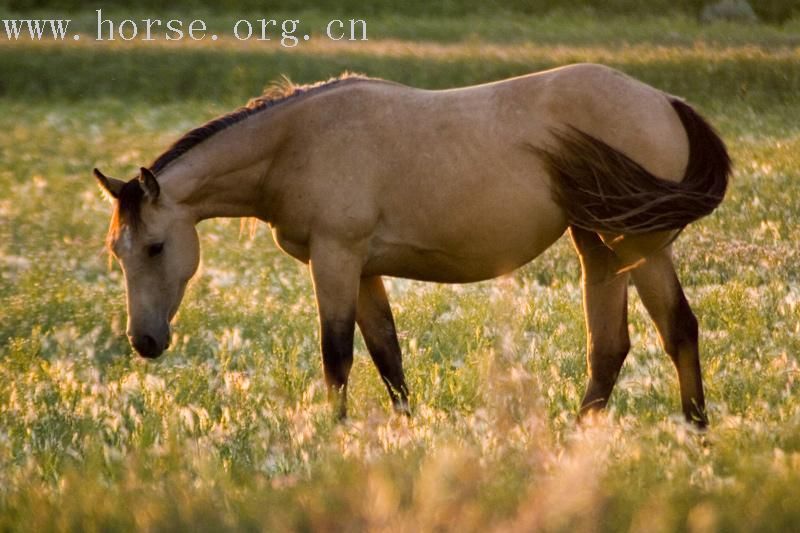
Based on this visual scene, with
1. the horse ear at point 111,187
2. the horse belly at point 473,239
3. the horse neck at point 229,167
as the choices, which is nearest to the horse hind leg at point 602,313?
the horse belly at point 473,239

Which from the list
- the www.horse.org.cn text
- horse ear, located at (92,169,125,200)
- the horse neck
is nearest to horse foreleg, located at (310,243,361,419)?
the horse neck

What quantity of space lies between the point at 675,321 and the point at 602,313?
58 cm

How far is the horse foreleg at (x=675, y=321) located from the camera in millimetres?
8016

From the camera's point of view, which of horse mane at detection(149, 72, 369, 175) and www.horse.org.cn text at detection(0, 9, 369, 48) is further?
www.horse.org.cn text at detection(0, 9, 369, 48)

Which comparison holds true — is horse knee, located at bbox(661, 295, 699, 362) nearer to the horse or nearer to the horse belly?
the horse

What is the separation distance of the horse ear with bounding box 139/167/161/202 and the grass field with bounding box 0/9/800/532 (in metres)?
1.24

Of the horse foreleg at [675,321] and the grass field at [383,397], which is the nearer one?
the grass field at [383,397]

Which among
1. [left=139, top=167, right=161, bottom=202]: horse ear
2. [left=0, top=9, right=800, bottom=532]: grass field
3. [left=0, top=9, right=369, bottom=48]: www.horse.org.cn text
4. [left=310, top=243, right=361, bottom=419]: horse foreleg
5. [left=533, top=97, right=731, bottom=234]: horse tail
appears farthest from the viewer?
[left=0, top=9, right=369, bottom=48]: www.horse.org.cn text

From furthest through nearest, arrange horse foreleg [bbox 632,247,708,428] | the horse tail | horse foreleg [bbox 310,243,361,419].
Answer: horse foreleg [bbox 632,247,708,428], horse foreleg [bbox 310,243,361,419], the horse tail

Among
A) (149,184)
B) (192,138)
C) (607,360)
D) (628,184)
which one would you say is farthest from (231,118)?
(607,360)

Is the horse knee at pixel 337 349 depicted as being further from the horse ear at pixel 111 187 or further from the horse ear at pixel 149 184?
the horse ear at pixel 111 187

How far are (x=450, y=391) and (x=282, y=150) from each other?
1878mm

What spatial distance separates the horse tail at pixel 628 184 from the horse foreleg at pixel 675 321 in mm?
333

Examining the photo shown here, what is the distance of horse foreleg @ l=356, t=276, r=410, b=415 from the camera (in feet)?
27.9
